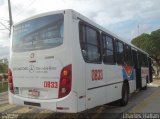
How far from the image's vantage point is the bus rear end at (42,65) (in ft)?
24.5

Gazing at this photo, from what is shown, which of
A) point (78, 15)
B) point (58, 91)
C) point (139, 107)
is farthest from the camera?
point (139, 107)

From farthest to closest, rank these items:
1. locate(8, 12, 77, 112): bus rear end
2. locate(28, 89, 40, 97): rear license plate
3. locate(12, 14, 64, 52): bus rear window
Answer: locate(28, 89, 40, 97): rear license plate < locate(12, 14, 64, 52): bus rear window < locate(8, 12, 77, 112): bus rear end

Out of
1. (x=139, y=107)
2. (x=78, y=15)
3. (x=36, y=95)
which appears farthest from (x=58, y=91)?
(x=139, y=107)

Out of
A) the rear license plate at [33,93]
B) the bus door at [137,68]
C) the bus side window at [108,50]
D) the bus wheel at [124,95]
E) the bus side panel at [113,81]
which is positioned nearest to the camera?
the rear license plate at [33,93]

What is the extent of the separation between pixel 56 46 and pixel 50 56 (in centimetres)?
29

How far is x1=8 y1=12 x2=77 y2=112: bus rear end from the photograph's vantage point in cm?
748

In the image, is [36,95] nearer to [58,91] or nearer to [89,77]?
[58,91]

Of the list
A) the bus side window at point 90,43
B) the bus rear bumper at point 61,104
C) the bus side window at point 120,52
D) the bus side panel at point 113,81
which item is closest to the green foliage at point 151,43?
the bus side window at point 120,52

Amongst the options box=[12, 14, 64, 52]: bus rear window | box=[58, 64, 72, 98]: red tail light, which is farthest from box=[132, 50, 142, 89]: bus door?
box=[58, 64, 72, 98]: red tail light

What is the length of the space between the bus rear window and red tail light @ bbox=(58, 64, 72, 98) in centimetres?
73

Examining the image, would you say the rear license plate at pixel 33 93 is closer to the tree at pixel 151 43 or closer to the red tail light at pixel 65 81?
the red tail light at pixel 65 81

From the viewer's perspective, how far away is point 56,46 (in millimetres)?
7781

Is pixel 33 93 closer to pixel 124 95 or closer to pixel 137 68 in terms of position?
pixel 124 95

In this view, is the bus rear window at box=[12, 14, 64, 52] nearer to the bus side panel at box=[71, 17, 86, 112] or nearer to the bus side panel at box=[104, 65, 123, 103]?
the bus side panel at box=[71, 17, 86, 112]
